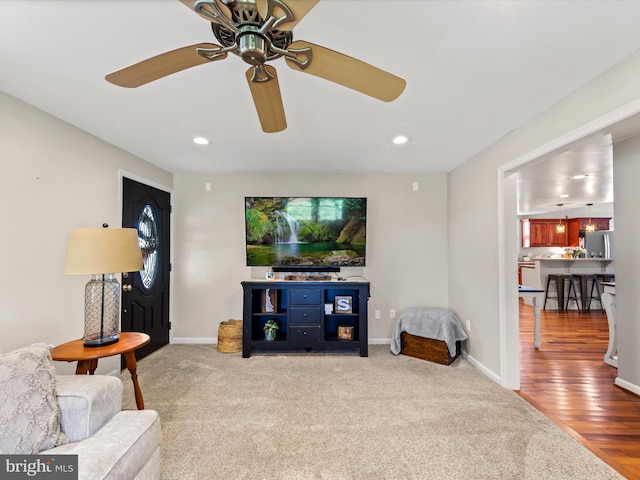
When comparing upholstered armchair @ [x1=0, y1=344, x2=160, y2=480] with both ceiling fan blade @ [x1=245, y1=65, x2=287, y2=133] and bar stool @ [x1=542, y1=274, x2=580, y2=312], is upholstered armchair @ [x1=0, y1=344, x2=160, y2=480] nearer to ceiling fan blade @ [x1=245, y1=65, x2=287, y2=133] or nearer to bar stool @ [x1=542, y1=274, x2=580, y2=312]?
ceiling fan blade @ [x1=245, y1=65, x2=287, y2=133]

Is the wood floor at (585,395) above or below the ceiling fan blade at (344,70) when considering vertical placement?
below

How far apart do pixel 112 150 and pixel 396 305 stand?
12.2 ft

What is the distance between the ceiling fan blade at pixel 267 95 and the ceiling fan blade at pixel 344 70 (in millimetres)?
115

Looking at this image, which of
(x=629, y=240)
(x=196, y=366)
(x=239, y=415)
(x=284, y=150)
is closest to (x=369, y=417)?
(x=239, y=415)

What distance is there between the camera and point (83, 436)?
134 cm

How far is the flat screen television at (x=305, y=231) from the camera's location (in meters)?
3.93

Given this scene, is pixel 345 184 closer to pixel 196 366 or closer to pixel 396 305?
pixel 396 305

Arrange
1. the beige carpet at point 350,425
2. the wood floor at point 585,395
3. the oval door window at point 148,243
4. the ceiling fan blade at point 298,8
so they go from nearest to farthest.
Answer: the ceiling fan blade at point 298,8 → the beige carpet at point 350,425 → the wood floor at point 585,395 → the oval door window at point 148,243

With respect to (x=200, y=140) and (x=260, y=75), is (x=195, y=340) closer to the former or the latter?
(x=200, y=140)

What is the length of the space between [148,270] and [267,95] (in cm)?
298

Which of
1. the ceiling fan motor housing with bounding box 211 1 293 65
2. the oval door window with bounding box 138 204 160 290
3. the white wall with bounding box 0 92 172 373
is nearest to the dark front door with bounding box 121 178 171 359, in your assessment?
the oval door window with bounding box 138 204 160 290

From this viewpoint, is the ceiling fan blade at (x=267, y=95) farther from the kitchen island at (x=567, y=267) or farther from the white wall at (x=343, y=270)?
the kitchen island at (x=567, y=267)

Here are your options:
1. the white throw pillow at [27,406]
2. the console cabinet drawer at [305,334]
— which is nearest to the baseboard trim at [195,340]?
the console cabinet drawer at [305,334]

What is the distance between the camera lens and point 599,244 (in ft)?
24.2
